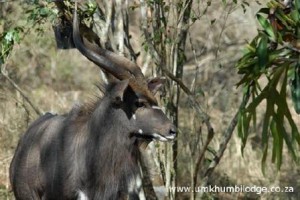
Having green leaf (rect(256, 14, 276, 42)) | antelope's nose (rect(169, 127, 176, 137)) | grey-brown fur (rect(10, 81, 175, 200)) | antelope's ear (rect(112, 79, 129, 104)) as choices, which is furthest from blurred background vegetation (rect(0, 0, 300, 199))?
antelope's nose (rect(169, 127, 176, 137))

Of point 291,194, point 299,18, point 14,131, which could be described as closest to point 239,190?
point 291,194

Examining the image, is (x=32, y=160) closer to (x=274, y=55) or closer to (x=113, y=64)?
(x=113, y=64)

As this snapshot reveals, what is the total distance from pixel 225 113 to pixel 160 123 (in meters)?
6.71

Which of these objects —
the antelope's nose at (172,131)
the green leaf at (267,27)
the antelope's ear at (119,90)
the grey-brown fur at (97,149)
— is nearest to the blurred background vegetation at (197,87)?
the green leaf at (267,27)

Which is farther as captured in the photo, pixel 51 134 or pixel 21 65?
pixel 21 65

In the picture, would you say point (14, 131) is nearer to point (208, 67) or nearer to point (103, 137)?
point (103, 137)

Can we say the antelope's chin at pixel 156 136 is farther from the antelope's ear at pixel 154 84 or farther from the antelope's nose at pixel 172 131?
the antelope's ear at pixel 154 84

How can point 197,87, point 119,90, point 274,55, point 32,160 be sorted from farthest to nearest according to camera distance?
point 197,87 → point 32,160 → point 119,90 → point 274,55

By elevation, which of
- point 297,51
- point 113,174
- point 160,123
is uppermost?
point 297,51

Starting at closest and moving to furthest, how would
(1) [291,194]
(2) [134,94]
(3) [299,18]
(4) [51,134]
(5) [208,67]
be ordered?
1. (3) [299,18]
2. (2) [134,94]
3. (4) [51,134]
4. (1) [291,194]
5. (5) [208,67]

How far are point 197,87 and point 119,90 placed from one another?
4.74m

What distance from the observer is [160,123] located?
671 centimetres

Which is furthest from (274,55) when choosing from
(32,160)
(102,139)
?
(32,160)

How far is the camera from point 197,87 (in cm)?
1139
